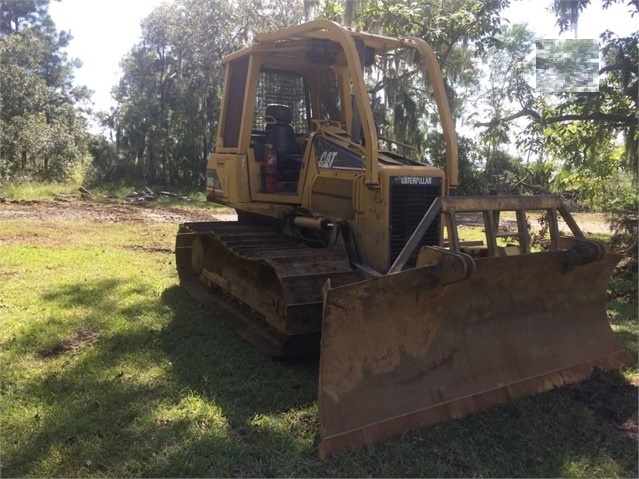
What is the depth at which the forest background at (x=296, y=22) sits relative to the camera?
10.0 meters

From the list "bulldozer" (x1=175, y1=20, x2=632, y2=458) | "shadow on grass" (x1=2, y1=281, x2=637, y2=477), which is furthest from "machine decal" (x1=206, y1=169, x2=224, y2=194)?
"shadow on grass" (x1=2, y1=281, x2=637, y2=477)

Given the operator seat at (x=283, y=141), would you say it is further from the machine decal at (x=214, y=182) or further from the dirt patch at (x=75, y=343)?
the dirt patch at (x=75, y=343)

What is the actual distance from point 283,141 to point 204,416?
3394mm

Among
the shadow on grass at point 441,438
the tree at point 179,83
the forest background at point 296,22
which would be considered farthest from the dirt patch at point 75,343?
the tree at point 179,83

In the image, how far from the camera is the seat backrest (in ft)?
20.4

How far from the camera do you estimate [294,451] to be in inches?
129

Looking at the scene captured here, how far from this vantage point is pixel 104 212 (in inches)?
623

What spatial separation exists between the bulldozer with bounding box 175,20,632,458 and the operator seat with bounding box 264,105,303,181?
15 mm

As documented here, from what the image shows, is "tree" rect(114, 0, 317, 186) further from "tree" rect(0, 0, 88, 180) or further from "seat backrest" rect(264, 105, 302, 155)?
"seat backrest" rect(264, 105, 302, 155)

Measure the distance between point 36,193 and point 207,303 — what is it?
1602 cm

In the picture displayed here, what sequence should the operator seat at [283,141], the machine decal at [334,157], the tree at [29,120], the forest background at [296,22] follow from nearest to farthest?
the machine decal at [334,157]
the operator seat at [283,141]
the forest background at [296,22]
the tree at [29,120]

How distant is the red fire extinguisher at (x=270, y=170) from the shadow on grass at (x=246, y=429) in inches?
78.9

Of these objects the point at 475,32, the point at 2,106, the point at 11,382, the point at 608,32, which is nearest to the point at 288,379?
the point at 11,382

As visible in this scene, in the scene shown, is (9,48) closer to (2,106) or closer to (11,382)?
(2,106)
